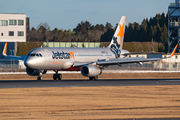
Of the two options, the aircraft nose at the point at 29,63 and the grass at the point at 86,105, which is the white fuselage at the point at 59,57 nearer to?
the aircraft nose at the point at 29,63

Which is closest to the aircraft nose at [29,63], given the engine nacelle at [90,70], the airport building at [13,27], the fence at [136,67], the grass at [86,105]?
the engine nacelle at [90,70]

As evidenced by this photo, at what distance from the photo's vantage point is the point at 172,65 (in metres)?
72.2

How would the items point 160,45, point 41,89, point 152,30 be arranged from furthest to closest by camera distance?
point 152,30 → point 160,45 → point 41,89

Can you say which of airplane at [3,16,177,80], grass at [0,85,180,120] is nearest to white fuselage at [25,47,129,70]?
airplane at [3,16,177,80]

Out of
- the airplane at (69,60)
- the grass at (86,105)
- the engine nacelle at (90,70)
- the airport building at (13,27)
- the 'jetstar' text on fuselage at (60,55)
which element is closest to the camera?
the grass at (86,105)

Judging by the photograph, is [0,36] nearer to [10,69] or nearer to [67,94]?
[10,69]

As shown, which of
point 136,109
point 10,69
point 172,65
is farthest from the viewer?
point 172,65

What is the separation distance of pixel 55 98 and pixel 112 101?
4.36 m

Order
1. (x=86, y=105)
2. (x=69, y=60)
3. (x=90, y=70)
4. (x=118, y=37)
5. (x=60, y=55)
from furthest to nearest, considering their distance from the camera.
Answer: (x=118, y=37), (x=69, y=60), (x=60, y=55), (x=90, y=70), (x=86, y=105)

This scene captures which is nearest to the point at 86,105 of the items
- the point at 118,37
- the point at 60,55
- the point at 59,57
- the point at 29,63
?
the point at 29,63

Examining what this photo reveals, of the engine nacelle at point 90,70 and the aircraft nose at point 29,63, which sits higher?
the aircraft nose at point 29,63

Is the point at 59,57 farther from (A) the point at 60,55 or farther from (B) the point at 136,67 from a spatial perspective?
(B) the point at 136,67

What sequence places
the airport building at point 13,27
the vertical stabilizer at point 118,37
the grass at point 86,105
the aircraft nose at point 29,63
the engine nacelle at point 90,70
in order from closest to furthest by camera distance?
the grass at point 86,105 → the aircraft nose at point 29,63 → the engine nacelle at point 90,70 → the vertical stabilizer at point 118,37 → the airport building at point 13,27

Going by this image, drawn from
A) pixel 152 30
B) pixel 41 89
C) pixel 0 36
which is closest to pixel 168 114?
pixel 41 89
